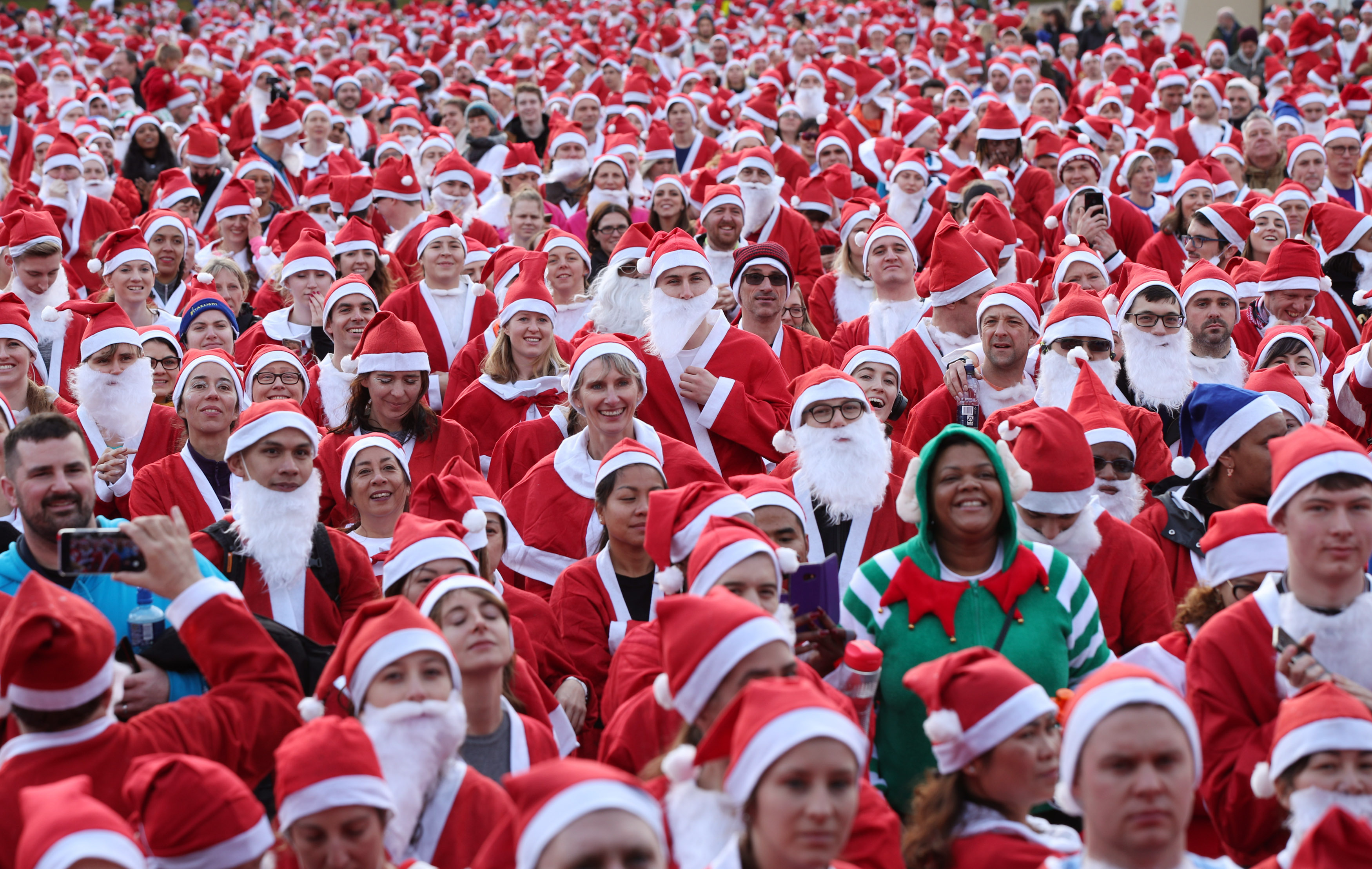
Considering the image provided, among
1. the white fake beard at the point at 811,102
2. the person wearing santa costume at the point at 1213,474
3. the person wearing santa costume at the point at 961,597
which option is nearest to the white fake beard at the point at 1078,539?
the person wearing santa costume at the point at 1213,474

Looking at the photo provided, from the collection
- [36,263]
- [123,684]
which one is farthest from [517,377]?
[36,263]

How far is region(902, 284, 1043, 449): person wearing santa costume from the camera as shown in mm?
6688

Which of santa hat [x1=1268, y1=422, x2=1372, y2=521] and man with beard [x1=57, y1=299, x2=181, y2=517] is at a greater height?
santa hat [x1=1268, y1=422, x2=1372, y2=521]

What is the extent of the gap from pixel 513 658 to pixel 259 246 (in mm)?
7229

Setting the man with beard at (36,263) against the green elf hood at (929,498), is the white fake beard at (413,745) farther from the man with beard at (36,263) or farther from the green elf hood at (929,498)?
the man with beard at (36,263)

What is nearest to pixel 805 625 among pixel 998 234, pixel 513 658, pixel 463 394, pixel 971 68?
pixel 513 658

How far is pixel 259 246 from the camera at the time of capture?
35.4 feet

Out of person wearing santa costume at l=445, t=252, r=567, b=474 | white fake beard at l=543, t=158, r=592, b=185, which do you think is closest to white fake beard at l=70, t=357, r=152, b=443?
person wearing santa costume at l=445, t=252, r=567, b=474

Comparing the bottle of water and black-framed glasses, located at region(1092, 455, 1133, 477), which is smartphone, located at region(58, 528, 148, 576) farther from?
the bottle of water

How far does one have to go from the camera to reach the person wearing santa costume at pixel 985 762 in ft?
11.2

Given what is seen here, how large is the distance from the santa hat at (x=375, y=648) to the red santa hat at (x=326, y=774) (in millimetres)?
372

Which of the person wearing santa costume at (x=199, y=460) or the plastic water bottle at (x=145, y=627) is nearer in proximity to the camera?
the plastic water bottle at (x=145, y=627)

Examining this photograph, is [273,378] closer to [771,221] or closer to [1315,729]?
[771,221]

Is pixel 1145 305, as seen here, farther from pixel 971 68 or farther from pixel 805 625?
pixel 971 68
